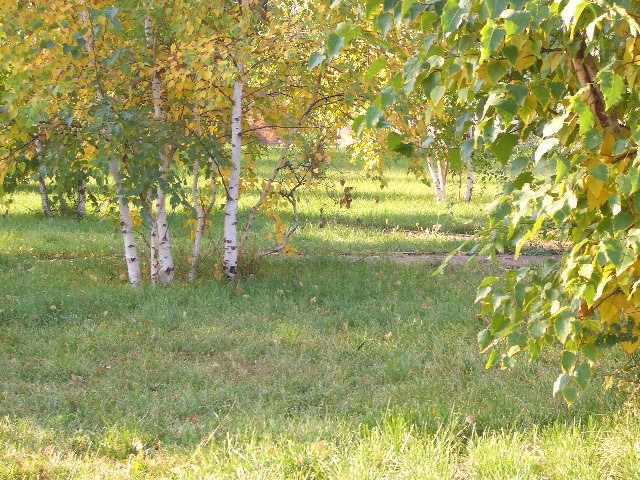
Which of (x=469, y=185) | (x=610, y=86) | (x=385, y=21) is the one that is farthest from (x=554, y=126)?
(x=469, y=185)

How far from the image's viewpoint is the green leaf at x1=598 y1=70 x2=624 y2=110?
2.21 m

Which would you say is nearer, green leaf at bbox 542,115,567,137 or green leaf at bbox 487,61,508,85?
green leaf at bbox 542,115,567,137

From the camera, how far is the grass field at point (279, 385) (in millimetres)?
3639

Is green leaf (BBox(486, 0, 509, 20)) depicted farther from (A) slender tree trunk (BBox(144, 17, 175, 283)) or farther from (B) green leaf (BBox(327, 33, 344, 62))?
(A) slender tree trunk (BBox(144, 17, 175, 283))

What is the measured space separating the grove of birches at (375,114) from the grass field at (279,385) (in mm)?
409

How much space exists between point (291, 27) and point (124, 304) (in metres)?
3.05

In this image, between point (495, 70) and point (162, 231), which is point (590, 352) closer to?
point (495, 70)

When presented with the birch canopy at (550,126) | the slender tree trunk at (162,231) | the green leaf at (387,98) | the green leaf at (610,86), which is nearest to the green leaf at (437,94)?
the birch canopy at (550,126)

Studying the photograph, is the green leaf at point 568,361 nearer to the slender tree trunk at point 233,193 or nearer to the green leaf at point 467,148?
the green leaf at point 467,148

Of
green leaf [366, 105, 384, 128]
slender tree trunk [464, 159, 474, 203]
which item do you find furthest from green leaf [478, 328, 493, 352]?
slender tree trunk [464, 159, 474, 203]

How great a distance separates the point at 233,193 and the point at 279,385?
341 centimetres

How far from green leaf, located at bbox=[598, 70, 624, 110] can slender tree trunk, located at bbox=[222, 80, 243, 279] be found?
232 inches

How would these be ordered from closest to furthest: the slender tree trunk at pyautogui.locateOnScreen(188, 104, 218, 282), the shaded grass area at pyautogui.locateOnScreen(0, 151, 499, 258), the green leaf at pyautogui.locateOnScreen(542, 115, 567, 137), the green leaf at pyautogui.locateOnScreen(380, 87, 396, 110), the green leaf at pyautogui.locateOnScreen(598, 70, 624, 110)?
the green leaf at pyautogui.locateOnScreen(598, 70, 624, 110) → the green leaf at pyautogui.locateOnScreen(542, 115, 567, 137) → the green leaf at pyautogui.locateOnScreen(380, 87, 396, 110) → the slender tree trunk at pyautogui.locateOnScreen(188, 104, 218, 282) → the shaded grass area at pyautogui.locateOnScreen(0, 151, 499, 258)

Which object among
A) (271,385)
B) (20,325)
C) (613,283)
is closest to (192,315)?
(20,325)
